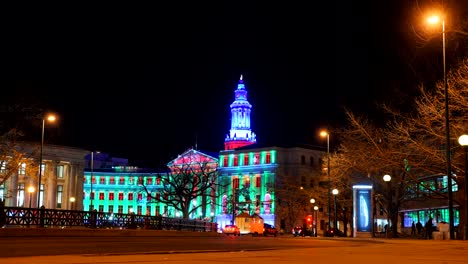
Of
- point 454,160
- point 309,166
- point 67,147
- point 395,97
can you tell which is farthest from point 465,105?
point 309,166

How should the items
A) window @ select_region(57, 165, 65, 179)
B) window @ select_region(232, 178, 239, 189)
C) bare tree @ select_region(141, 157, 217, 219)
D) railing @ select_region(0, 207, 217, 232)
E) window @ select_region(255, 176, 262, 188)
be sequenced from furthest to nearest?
window @ select_region(232, 178, 239, 189) → window @ select_region(255, 176, 262, 188) → window @ select_region(57, 165, 65, 179) → bare tree @ select_region(141, 157, 217, 219) → railing @ select_region(0, 207, 217, 232)

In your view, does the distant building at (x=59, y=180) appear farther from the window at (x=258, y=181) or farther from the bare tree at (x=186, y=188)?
the window at (x=258, y=181)

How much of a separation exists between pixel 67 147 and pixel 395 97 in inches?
3114

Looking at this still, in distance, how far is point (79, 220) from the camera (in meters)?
48.7

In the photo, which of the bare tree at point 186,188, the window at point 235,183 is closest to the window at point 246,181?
the window at point 235,183

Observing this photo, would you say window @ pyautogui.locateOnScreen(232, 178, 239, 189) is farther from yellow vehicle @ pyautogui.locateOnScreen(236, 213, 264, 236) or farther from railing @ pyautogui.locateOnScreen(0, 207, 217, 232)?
railing @ pyautogui.locateOnScreen(0, 207, 217, 232)

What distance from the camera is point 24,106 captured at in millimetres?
60031

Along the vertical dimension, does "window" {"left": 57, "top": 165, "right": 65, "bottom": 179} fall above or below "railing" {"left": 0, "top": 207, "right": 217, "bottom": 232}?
above

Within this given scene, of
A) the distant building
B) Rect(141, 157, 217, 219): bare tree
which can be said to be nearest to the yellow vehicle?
Rect(141, 157, 217, 219): bare tree

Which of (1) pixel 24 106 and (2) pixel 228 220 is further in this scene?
(2) pixel 228 220

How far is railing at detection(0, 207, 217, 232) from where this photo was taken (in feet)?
144

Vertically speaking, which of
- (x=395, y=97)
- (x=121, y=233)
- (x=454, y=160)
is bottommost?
(x=121, y=233)

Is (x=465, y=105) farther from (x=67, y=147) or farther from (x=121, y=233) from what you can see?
(x=67, y=147)

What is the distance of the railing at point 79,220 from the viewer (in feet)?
144
